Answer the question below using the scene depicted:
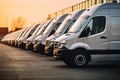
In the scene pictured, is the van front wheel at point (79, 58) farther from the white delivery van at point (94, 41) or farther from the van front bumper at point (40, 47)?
the van front bumper at point (40, 47)

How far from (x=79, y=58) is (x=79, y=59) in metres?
0.05

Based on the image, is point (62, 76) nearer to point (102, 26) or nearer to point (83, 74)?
point (83, 74)

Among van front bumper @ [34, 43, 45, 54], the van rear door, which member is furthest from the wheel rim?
van front bumper @ [34, 43, 45, 54]

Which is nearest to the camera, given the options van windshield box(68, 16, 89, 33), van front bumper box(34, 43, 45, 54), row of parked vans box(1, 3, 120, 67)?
row of parked vans box(1, 3, 120, 67)

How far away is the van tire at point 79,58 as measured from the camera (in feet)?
70.6

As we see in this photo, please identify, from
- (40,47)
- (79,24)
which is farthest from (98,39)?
(40,47)

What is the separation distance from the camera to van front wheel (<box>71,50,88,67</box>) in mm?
21531

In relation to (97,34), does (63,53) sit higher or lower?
lower

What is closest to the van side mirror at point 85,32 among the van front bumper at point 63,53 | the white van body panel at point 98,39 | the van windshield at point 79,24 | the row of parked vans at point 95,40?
the row of parked vans at point 95,40

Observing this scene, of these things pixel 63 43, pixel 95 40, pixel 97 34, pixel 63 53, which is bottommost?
pixel 63 53

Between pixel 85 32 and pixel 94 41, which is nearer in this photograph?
pixel 94 41

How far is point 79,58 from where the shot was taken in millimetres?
21531

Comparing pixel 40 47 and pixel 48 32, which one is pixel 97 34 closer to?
pixel 40 47

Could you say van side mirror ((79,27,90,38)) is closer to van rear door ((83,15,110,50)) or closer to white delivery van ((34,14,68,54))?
van rear door ((83,15,110,50))
